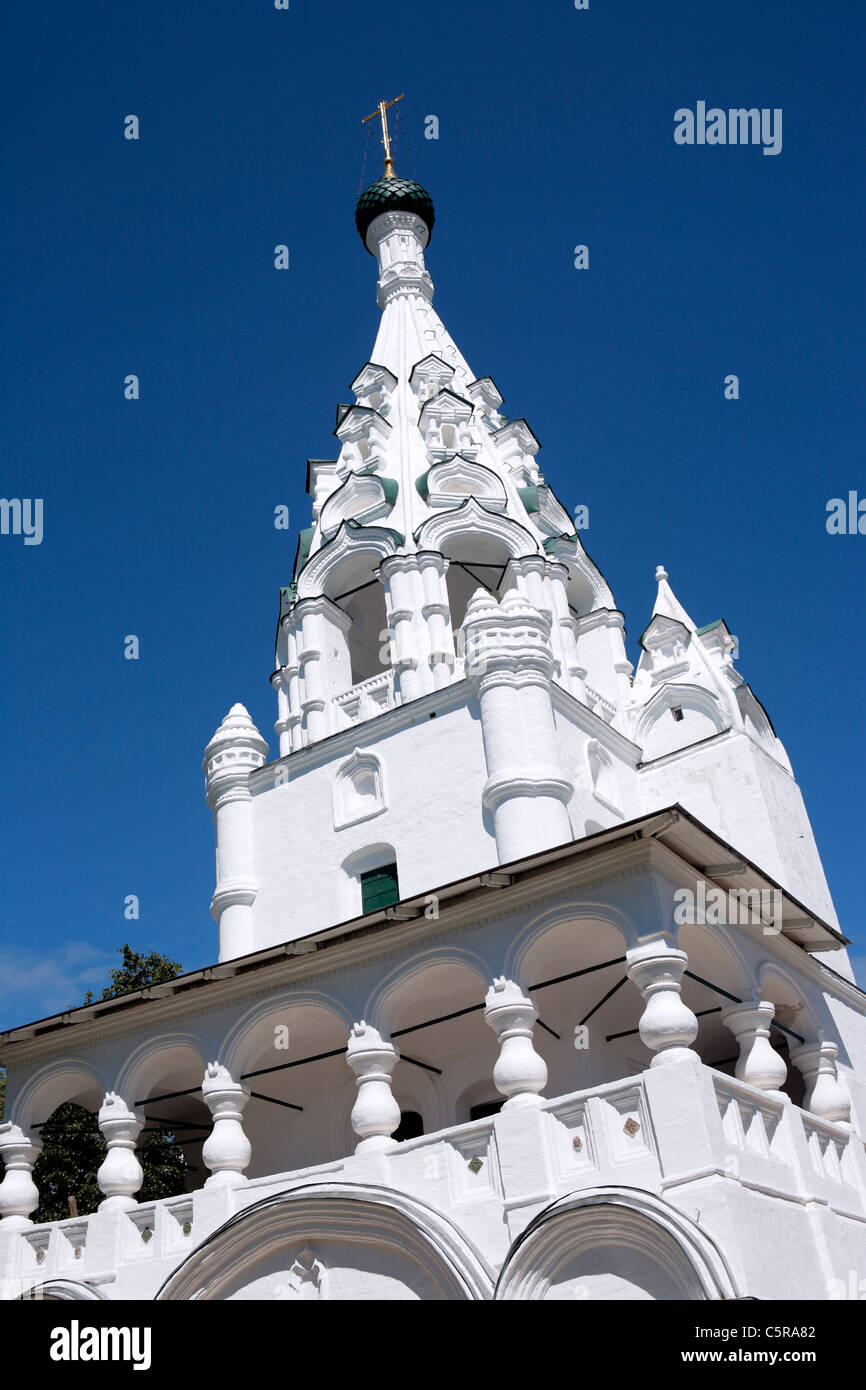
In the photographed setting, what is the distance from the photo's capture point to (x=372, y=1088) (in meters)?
15.7

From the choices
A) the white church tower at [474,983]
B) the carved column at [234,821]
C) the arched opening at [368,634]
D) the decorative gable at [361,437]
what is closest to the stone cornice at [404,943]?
the white church tower at [474,983]

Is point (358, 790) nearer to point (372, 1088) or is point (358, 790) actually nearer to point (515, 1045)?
point (372, 1088)

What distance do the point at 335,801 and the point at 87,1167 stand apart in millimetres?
13106

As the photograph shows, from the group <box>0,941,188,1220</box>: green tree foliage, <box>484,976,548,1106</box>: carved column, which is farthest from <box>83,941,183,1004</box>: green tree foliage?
<box>484,976,548,1106</box>: carved column

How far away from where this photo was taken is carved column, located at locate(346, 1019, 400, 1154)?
15414 mm

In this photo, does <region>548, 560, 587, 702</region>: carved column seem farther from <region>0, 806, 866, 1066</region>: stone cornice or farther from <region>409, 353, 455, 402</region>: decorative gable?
<region>0, 806, 866, 1066</region>: stone cornice

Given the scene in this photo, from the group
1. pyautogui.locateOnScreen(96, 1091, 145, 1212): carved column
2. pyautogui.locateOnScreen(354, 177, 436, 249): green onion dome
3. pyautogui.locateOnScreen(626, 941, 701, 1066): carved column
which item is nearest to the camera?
pyautogui.locateOnScreen(626, 941, 701, 1066): carved column

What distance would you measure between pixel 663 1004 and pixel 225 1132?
6329 millimetres

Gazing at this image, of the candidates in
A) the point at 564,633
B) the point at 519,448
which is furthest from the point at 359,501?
the point at 564,633

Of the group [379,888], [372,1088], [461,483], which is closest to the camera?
[372,1088]

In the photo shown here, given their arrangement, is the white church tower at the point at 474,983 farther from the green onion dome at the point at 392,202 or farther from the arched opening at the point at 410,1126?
the green onion dome at the point at 392,202

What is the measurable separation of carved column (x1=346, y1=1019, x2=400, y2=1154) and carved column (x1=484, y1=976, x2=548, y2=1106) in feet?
5.25

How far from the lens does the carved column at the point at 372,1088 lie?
15.4 metres
